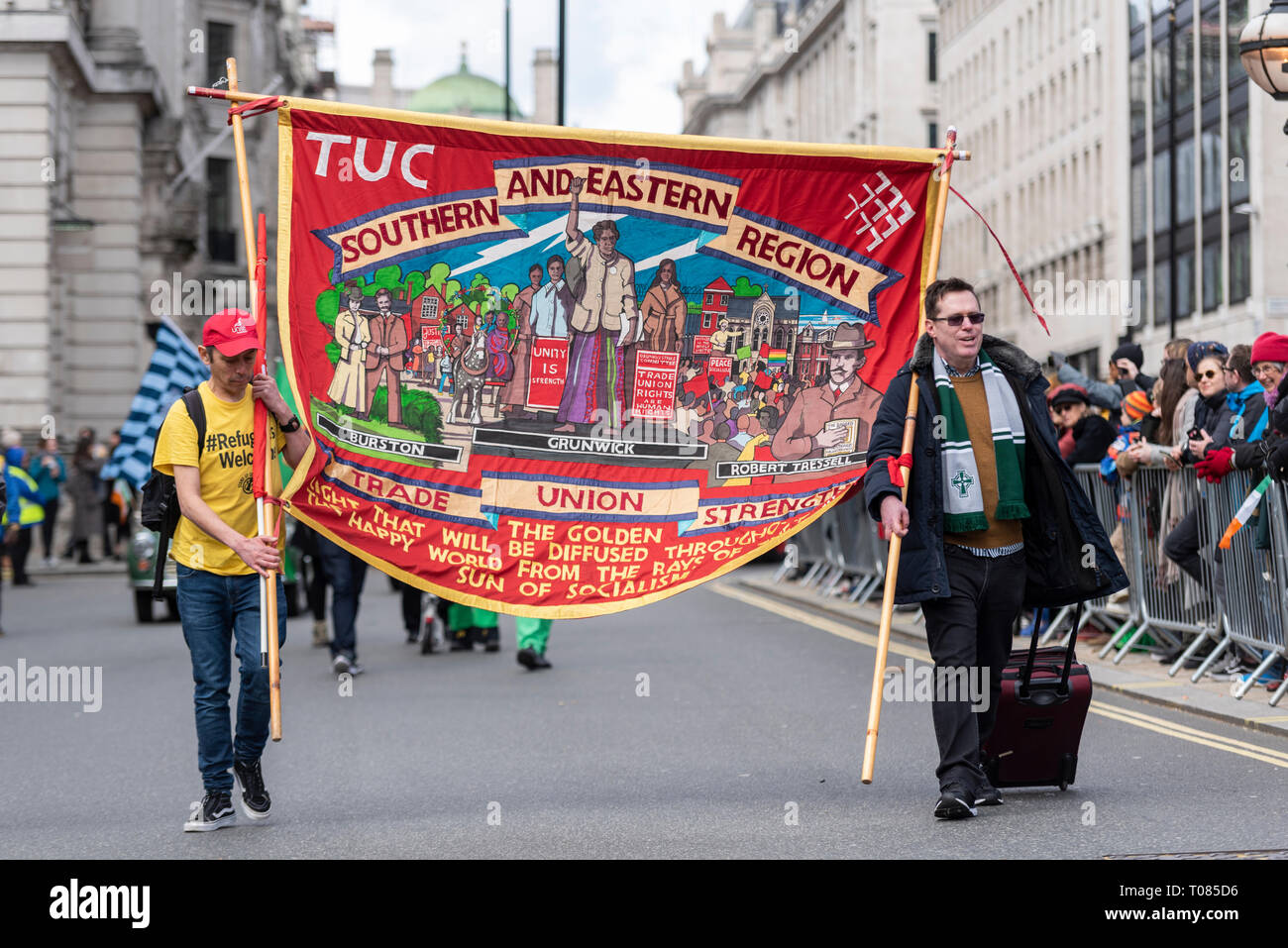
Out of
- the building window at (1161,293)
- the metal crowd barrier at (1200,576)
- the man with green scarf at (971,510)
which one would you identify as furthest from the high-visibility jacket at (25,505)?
the building window at (1161,293)

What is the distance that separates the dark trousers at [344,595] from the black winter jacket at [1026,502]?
7.06m

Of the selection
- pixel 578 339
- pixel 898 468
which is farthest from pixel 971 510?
pixel 578 339

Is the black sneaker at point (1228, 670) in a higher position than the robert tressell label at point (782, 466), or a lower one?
lower

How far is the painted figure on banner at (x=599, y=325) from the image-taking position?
8.14 metres

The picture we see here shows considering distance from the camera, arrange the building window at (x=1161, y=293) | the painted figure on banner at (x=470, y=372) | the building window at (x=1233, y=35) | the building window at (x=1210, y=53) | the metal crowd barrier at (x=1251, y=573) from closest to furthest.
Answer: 1. the painted figure on banner at (x=470, y=372)
2. the metal crowd barrier at (x=1251, y=573)
3. the building window at (x=1233, y=35)
4. the building window at (x=1210, y=53)
5. the building window at (x=1161, y=293)

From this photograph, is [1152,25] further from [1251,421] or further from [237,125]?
[237,125]

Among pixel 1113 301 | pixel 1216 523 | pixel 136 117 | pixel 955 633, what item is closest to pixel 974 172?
pixel 1113 301

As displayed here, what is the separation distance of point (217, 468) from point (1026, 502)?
3283 mm

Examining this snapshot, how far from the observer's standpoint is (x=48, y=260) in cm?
3272

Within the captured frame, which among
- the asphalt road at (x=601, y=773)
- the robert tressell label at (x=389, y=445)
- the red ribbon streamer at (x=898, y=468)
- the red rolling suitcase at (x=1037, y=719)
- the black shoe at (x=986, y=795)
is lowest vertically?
the asphalt road at (x=601, y=773)

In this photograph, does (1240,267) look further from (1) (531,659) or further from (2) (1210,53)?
(1) (531,659)

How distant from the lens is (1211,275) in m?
50.0

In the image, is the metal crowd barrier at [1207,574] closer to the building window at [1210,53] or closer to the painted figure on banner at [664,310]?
the painted figure on banner at [664,310]

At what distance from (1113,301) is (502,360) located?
53054 millimetres
